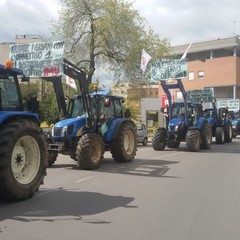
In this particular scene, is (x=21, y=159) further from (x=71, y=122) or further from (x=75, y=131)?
(x=71, y=122)

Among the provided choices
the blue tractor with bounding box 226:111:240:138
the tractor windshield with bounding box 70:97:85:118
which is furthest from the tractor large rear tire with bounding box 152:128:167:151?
the blue tractor with bounding box 226:111:240:138

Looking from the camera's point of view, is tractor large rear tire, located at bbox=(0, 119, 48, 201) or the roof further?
the roof

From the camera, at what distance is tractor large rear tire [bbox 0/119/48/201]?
7.72 meters

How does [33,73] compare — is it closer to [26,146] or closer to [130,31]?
[26,146]

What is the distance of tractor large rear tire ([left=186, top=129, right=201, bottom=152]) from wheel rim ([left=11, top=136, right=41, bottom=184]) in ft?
41.7

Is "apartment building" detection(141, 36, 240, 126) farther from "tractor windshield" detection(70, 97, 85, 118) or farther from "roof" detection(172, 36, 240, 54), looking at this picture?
"tractor windshield" detection(70, 97, 85, 118)

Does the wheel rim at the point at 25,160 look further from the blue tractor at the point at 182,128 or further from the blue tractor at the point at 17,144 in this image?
the blue tractor at the point at 182,128

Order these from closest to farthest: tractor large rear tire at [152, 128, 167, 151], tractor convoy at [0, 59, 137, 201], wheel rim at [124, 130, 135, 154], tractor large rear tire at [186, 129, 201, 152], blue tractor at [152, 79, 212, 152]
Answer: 1. tractor convoy at [0, 59, 137, 201]
2. wheel rim at [124, 130, 135, 154]
3. tractor large rear tire at [186, 129, 201, 152]
4. blue tractor at [152, 79, 212, 152]
5. tractor large rear tire at [152, 128, 167, 151]

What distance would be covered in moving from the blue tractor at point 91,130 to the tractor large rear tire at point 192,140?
506 centimetres

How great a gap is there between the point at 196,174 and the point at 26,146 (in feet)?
19.0

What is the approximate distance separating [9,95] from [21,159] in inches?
49.1

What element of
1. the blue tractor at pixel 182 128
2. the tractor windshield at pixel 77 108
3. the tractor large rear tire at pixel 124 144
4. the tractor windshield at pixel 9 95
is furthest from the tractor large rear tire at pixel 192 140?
the tractor windshield at pixel 9 95

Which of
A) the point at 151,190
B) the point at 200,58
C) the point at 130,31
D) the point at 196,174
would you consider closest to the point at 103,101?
the point at 196,174

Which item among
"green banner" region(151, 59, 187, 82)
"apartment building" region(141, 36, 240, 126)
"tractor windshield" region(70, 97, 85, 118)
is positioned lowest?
"tractor windshield" region(70, 97, 85, 118)
